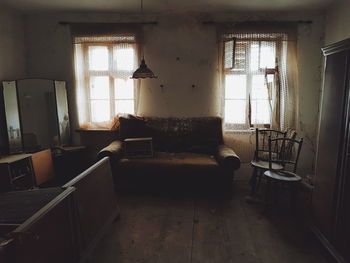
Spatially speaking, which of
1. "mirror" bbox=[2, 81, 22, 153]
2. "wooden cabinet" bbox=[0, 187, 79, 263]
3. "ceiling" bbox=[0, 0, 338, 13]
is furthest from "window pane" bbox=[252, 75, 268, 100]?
"mirror" bbox=[2, 81, 22, 153]

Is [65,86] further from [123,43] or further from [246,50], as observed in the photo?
[246,50]

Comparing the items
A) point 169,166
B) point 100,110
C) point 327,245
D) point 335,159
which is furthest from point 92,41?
point 327,245

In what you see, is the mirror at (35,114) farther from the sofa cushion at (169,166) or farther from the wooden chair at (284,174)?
the wooden chair at (284,174)

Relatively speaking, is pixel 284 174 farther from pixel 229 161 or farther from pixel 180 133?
pixel 180 133

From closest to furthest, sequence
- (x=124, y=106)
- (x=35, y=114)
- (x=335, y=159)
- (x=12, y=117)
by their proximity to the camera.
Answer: (x=335, y=159) < (x=12, y=117) < (x=35, y=114) < (x=124, y=106)

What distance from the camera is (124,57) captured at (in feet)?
13.3

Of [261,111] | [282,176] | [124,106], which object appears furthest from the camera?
[124,106]

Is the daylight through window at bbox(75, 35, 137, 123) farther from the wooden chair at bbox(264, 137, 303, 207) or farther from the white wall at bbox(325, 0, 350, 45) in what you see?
the white wall at bbox(325, 0, 350, 45)

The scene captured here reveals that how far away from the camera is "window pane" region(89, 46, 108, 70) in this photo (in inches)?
161

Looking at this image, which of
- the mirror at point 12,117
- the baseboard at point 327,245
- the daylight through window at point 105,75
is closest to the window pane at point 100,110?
the daylight through window at point 105,75

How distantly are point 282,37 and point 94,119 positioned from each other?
126 inches

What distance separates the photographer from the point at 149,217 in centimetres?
279

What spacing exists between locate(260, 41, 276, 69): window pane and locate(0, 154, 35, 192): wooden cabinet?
3.56 m

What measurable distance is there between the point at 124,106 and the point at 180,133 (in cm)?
104
